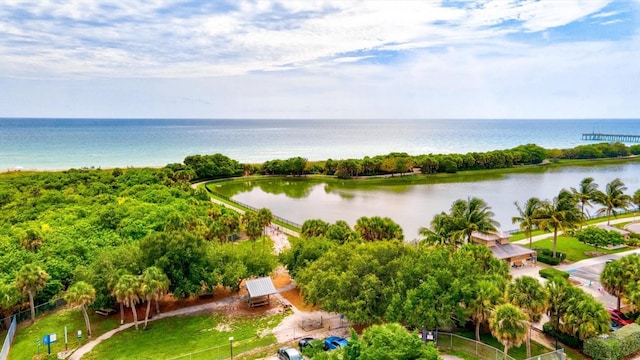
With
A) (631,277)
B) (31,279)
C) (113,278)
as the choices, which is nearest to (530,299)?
(631,277)

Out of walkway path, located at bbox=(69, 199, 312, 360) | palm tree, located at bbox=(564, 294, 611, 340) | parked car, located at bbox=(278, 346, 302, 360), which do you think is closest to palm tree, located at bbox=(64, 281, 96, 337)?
walkway path, located at bbox=(69, 199, 312, 360)

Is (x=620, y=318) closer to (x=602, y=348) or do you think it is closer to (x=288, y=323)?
(x=602, y=348)

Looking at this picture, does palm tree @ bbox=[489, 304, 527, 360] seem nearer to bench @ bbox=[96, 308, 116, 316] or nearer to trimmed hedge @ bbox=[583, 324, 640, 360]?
trimmed hedge @ bbox=[583, 324, 640, 360]

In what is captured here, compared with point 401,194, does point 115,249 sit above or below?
above

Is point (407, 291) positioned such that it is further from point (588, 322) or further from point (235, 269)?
point (235, 269)

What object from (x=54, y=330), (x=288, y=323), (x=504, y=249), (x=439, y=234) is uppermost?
(x=439, y=234)

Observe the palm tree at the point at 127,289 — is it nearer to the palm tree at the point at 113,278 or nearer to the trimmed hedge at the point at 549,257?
the palm tree at the point at 113,278

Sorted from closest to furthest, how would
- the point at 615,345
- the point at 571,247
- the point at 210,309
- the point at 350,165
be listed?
the point at 615,345
the point at 210,309
the point at 571,247
the point at 350,165

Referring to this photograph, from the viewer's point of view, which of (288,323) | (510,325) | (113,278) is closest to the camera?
(510,325)
